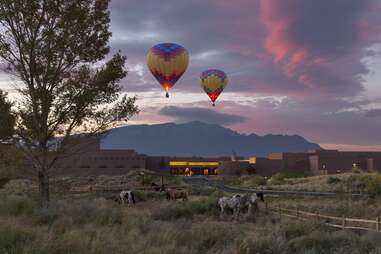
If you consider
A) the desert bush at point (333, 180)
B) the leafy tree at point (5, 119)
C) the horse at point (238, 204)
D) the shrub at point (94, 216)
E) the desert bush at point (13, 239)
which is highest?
the leafy tree at point (5, 119)

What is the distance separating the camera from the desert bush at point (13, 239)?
1002 cm

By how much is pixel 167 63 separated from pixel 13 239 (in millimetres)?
50930

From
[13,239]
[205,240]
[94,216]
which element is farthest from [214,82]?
[13,239]

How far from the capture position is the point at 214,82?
255ft

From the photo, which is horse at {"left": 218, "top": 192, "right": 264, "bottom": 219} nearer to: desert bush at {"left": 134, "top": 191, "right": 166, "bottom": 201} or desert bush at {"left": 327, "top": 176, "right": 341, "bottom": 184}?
desert bush at {"left": 134, "top": 191, "right": 166, "bottom": 201}

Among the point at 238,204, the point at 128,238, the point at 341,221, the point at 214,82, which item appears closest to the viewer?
the point at 128,238

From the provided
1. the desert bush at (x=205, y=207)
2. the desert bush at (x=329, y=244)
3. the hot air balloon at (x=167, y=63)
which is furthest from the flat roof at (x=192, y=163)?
the desert bush at (x=329, y=244)

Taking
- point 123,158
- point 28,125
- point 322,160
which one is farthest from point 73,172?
point 28,125

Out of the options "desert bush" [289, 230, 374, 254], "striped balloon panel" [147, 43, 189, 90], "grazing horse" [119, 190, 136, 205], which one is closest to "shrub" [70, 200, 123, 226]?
"desert bush" [289, 230, 374, 254]

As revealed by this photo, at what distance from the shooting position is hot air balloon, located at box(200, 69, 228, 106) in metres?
77.9

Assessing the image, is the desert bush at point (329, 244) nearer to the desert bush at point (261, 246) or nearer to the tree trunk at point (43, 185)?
the desert bush at point (261, 246)

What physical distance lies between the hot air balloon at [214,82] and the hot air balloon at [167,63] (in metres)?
16.0

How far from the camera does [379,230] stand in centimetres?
2042

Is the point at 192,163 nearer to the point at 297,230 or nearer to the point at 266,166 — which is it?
the point at 266,166
